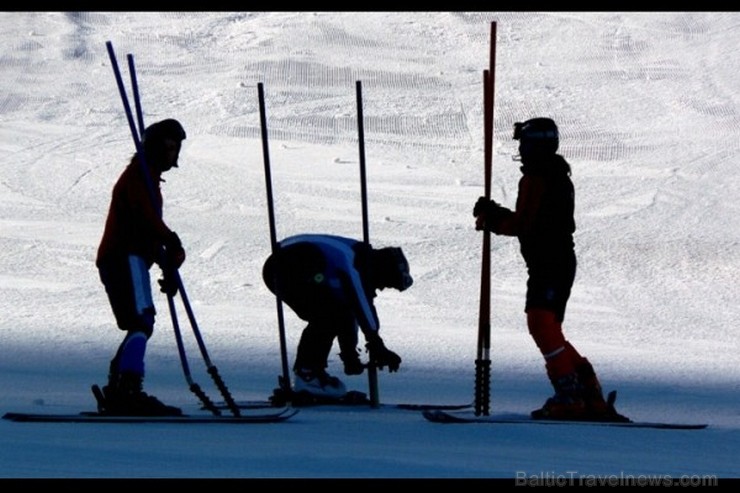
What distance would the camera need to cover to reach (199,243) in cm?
1357

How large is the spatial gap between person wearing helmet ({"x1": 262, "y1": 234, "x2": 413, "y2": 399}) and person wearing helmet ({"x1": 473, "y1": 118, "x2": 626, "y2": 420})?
658 mm

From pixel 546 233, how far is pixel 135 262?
179 centimetres

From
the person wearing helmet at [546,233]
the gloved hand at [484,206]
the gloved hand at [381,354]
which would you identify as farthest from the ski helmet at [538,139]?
the gloved hand at [381,354]

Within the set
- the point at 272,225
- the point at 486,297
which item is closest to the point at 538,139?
the point at 486,297

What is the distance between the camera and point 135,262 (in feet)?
21.7

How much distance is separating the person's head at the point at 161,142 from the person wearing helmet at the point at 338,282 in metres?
0.79

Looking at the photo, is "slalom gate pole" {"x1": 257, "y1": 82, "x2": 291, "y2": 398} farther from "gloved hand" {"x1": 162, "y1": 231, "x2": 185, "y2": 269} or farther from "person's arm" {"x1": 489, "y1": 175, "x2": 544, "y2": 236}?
"person's arm" {"x1": 489, "y1": 175, "x2": 544, "y2": 236}

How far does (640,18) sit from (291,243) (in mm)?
16128

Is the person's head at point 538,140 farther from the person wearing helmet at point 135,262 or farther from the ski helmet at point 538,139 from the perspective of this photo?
the person wearing helmet at point 135,262

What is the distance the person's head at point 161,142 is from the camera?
6684 mm

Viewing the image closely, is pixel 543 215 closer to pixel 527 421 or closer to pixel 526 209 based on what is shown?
pixel 526 209

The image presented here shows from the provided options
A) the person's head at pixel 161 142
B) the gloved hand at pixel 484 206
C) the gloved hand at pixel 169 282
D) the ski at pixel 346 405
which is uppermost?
the person's head at pixel 161 142

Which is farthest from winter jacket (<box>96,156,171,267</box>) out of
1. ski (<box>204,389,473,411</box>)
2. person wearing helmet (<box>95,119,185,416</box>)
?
ski (<box>204,389,473,411</box>)

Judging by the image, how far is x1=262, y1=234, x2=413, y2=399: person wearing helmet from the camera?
7125 mm
